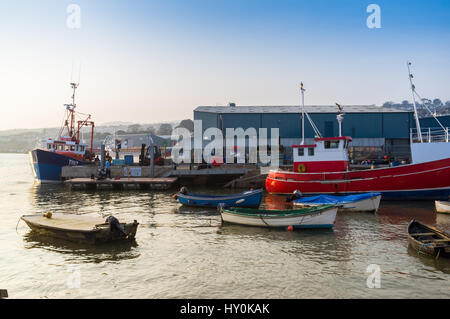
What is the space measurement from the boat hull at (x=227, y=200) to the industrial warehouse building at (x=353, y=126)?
23182 mm

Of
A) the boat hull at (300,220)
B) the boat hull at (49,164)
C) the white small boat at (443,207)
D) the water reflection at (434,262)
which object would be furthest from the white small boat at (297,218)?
the boat hull at (49,164)

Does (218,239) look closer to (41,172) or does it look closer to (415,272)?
(415,272)

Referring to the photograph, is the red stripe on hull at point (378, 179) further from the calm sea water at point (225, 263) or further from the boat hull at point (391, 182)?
the calm sea water at point (225, 263)

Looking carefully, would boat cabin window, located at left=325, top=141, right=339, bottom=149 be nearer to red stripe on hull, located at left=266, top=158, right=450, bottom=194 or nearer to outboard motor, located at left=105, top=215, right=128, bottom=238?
red stripe on hull, located at left=266, top=158, right=450, bottom=194

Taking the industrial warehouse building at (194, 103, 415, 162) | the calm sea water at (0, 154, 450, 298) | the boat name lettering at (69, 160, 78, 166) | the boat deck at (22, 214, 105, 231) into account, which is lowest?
the calm sea water at (0, 154, 450, 298)

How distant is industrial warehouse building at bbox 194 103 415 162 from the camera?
4500cm

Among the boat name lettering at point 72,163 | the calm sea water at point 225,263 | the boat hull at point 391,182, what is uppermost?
the boat name lettering at point 72,163

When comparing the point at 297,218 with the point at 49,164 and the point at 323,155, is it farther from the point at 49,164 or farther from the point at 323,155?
the point at 49,164

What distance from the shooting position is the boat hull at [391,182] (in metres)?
23.1

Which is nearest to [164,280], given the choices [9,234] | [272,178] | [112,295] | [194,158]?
[112,295]

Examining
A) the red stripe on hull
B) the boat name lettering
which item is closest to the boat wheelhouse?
the red stripe on hull

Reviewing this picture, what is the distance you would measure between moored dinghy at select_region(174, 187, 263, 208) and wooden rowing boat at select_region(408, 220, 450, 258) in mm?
9615

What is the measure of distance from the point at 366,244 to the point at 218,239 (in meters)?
6.23

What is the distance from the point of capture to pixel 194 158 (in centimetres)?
4872
